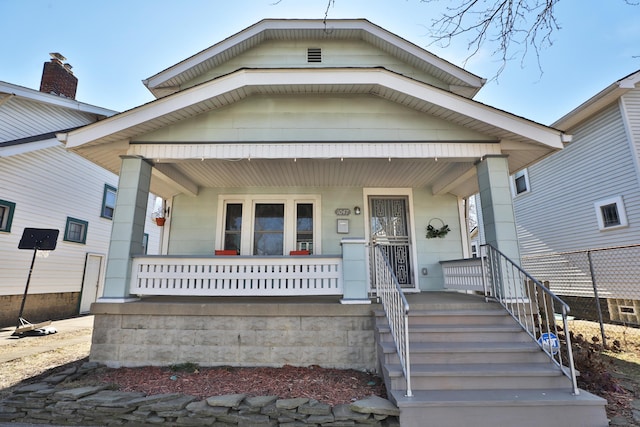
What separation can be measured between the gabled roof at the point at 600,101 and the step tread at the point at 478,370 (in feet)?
25.1

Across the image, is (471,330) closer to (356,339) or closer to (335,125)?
(356,339)

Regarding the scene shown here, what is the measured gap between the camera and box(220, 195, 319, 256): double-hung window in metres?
7.09

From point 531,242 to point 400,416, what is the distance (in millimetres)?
10511

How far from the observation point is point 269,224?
7230mm

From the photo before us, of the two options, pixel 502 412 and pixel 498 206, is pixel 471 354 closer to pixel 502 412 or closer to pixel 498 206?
pixel 502 412

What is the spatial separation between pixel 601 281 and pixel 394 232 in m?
6.05

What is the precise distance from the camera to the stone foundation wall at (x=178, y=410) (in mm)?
3193

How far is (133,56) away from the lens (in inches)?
239

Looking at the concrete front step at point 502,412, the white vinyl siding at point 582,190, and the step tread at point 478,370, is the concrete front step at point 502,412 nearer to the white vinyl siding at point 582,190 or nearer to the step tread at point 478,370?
the step tread at point 478,370

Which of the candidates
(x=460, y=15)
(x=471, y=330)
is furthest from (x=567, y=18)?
(x=471, y=330)

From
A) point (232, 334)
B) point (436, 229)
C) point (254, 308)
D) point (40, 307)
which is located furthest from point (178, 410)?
point (40, 307)

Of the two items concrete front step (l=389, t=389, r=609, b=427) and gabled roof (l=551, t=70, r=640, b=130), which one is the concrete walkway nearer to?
concrete front step (l=389, t=389, r=609, b=427)

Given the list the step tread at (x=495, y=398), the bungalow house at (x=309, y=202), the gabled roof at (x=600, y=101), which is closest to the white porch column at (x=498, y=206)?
the bungalow house at (x=309, y=202)

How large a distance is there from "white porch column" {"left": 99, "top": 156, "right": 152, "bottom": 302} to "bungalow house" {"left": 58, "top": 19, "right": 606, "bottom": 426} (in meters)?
0.02
